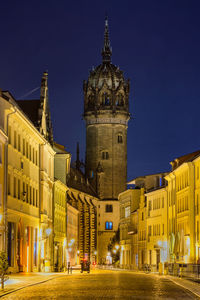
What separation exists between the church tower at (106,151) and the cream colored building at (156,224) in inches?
2731

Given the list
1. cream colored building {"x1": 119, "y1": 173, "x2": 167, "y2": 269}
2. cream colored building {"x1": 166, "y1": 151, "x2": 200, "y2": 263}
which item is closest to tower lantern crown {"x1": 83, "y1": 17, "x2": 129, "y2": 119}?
cream colored building {"x1": 119, "y1": 173, "x2": 167, "y2": 269}

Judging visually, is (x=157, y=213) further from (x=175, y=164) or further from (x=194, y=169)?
(x=194, y=169)

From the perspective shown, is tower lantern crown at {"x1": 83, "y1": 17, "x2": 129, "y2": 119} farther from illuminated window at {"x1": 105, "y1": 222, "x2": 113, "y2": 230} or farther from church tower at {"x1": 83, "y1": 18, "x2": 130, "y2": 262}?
illuminated window at {"x1": 105, "y1": 222, "x2": 113, "y2": 230}

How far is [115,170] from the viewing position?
179 metres

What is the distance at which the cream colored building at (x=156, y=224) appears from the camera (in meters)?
97.4

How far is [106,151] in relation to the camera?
178 m

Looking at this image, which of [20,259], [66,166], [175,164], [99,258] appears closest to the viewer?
[20,259]

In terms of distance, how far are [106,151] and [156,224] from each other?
76406 mm

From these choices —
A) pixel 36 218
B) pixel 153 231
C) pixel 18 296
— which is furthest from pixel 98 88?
pixel 18 296

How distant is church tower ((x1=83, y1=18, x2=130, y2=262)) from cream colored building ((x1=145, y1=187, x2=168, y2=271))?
6936 cm

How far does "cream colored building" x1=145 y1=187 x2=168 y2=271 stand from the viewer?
97.4 m

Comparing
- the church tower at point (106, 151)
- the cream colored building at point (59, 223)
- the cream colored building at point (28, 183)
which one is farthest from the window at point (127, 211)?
the cream colored building at point (28, 183)

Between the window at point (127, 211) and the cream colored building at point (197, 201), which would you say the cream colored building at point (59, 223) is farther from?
the window at point (127, 211)

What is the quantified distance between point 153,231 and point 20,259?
47164 mm
